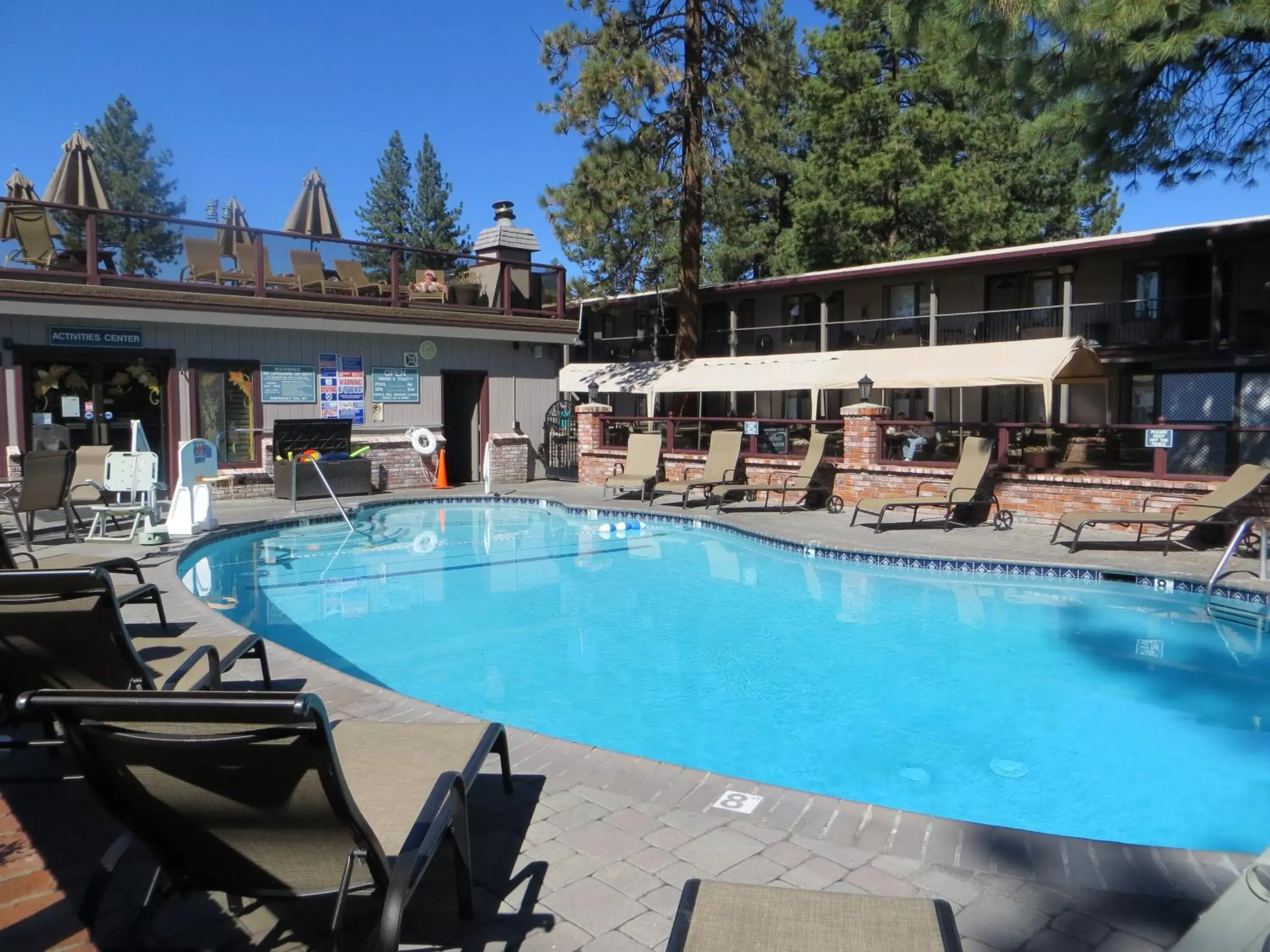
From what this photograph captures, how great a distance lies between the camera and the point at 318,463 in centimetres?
1473

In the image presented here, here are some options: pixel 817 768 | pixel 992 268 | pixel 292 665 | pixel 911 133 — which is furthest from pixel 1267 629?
pixel 911 133

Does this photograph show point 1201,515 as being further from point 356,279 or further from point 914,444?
point 356,279

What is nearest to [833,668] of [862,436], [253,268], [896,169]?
[862,436]

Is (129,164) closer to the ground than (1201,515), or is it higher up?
higher up

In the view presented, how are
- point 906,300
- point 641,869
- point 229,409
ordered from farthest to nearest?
point 906,300 < point 229,409 < point 641,869

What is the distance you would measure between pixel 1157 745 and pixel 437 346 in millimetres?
14389

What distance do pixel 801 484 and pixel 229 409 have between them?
948cm

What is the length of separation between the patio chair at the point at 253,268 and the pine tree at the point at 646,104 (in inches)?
227

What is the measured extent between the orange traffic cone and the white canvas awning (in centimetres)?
374

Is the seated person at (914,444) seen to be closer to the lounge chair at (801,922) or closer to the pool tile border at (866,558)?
the pool tile border at (866,558)

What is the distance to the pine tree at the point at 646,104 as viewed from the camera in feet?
57.9

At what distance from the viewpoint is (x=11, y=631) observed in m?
3.42

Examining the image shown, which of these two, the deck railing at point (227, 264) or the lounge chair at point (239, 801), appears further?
the deck railing at point (227, 264)

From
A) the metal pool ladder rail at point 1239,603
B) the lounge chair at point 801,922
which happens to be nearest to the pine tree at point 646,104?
the metal pool ladder rail at point 1239,603
